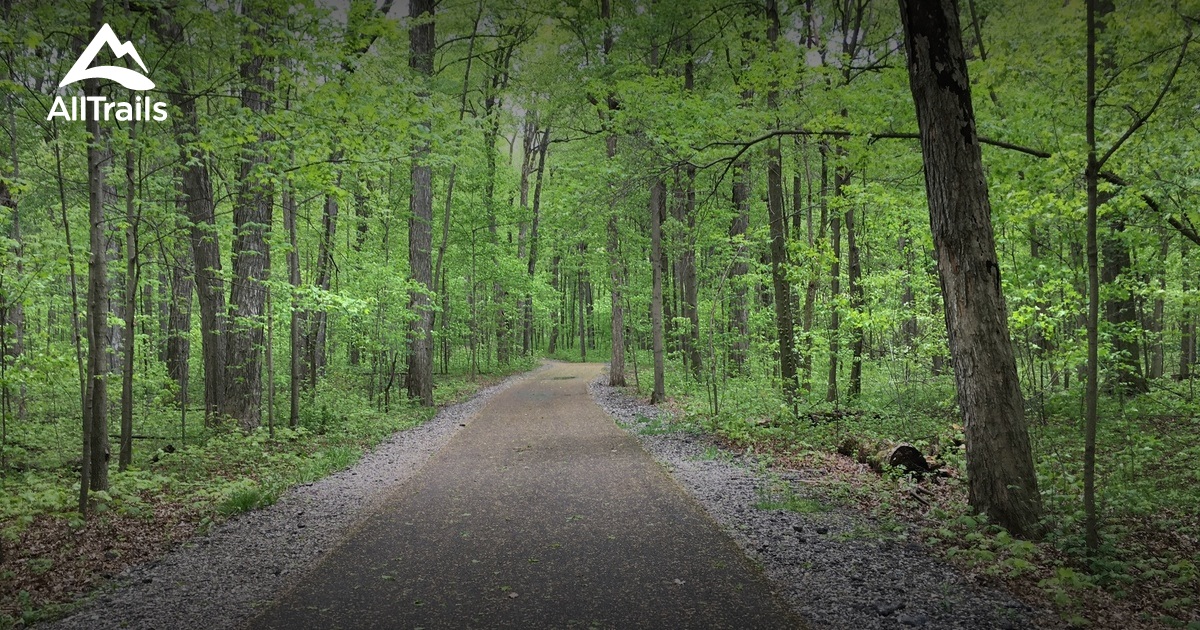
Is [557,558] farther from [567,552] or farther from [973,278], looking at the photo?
[973,278]

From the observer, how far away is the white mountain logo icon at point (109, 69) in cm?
609

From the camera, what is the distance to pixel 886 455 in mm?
7902

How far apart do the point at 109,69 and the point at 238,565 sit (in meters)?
5.45

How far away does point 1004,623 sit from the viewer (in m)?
3.78

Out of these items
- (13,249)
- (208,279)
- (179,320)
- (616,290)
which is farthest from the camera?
(616,290)

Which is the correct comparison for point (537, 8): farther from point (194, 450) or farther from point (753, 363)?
point (194, 450)

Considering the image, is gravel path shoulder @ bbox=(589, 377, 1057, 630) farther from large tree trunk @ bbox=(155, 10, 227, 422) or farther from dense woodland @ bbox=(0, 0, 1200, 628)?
large tree trunk @ bbox=(155, 10, 227, 422)

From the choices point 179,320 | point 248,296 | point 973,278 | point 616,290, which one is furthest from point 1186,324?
point 179,320

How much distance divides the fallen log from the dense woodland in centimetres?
28

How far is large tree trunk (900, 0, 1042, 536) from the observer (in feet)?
17.1

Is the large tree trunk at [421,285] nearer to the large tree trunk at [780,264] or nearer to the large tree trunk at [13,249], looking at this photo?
the large tree trunk at [13,249]

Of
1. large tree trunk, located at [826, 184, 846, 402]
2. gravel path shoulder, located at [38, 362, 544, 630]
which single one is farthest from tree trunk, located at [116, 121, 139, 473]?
large tree trunk, located at [826, 184, 846, 402]

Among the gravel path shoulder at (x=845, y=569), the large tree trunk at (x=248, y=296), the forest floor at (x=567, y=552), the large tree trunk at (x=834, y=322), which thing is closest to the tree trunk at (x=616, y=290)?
the large tree trunk at (x=834, y=322)

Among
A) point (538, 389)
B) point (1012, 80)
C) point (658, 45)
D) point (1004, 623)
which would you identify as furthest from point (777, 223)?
point (538, 389)
